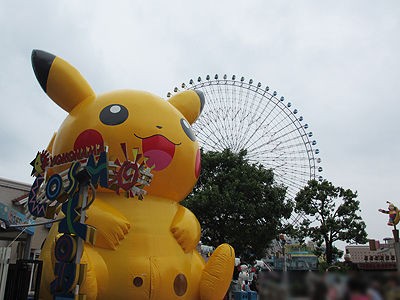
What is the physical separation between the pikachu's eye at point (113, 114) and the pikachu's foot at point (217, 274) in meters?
2.88

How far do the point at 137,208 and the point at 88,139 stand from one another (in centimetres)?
145

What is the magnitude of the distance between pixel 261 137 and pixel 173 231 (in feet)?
43.6

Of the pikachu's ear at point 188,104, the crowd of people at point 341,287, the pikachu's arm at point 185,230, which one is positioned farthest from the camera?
the pikachu's ear at point 188,104

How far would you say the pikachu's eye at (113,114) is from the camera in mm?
6992

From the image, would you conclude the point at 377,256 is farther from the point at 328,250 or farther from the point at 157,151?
the point at 157,151

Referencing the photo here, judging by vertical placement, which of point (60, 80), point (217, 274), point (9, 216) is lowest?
point (217, 274)

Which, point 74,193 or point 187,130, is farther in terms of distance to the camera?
point 187,130

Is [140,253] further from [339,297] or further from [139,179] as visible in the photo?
[339,297]

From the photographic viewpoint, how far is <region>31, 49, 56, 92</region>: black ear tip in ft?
24.4

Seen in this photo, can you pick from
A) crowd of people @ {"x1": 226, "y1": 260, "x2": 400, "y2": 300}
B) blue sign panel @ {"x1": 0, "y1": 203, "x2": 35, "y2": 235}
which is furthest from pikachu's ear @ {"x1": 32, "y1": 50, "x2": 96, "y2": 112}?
crowd of people @ {"x1": 226, "y1": 260, "x2": 400, "y2": 300}

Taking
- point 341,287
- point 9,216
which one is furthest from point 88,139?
point 341,287

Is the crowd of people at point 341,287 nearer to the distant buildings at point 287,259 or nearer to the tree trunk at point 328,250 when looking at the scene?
the distant buildings at point 287,259

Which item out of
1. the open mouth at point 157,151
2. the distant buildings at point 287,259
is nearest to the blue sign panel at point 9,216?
the open mouth at point 157,151

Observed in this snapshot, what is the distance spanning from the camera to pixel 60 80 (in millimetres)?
7551
